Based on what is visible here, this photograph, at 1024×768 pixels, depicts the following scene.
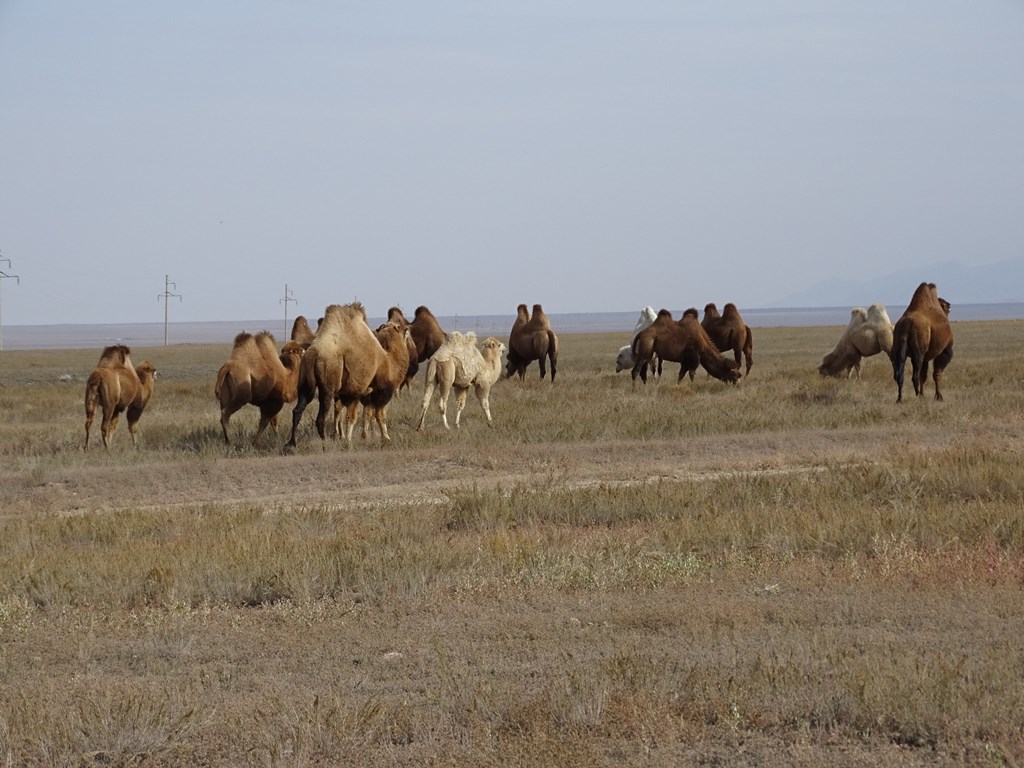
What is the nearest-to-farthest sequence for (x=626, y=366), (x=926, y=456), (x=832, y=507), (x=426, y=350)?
(x=832, y=507)
(x=926, y=456)
(x=426, y=350)
(x=626, y=366)

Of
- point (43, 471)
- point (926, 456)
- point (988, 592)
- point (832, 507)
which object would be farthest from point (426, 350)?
point (988, 592)

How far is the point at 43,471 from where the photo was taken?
14281mm

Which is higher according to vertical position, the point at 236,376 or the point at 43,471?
the point at 236,376

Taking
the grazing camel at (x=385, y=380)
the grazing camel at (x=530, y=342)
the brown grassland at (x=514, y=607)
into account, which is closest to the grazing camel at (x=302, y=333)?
the grazing camel at (x=385, y=380)

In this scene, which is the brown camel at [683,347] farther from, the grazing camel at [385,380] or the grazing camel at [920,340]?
the grazing camel at [385,380]

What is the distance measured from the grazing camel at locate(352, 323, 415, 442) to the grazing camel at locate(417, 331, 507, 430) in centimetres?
51

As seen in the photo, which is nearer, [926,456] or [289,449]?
[926,456]

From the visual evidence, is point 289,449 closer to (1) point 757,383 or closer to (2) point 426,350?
(2) point 426,350

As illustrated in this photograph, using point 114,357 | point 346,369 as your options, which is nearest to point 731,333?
point 346,369

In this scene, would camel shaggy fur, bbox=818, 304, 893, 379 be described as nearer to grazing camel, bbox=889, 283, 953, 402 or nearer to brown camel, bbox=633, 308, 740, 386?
brown camel, bbox=633, 308, 740, 386

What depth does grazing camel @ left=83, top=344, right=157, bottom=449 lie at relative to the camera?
52.9ft

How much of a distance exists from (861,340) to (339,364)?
13.4 metres

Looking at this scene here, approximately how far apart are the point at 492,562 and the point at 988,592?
318cm

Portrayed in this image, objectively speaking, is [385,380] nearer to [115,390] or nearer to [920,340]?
[115,390]
